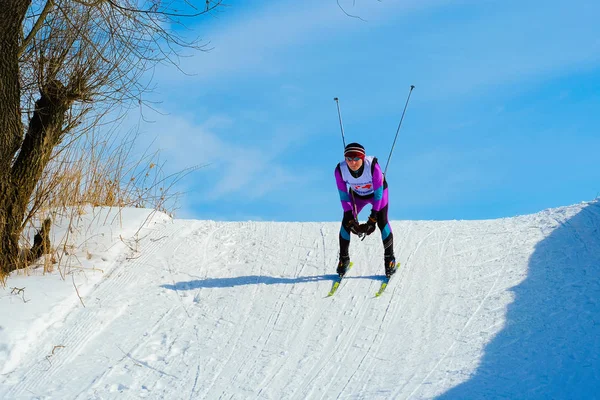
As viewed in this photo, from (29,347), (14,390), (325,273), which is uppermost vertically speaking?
(325,273)

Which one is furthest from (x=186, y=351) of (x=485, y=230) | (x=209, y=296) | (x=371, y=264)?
(x=485, y=230)

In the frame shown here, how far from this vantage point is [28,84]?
798 cm

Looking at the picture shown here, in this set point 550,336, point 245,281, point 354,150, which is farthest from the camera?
point 245,281

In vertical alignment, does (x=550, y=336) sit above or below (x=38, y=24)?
below

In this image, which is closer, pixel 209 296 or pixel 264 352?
pixel 264 352

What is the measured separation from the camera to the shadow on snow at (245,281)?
782 centimetres

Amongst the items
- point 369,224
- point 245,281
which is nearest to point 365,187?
point 369,224

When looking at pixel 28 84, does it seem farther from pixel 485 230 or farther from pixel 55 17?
pixel 485 230

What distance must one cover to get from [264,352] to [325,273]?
6.88ft

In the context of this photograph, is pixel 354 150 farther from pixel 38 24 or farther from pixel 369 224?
pixel 38 24

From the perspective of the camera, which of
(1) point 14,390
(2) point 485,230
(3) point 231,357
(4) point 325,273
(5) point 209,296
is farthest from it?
(2) point 485,230

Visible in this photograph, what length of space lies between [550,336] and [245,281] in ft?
11.9

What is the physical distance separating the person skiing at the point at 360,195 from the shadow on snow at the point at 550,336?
69.9 inches

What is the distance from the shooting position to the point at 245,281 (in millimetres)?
7973
